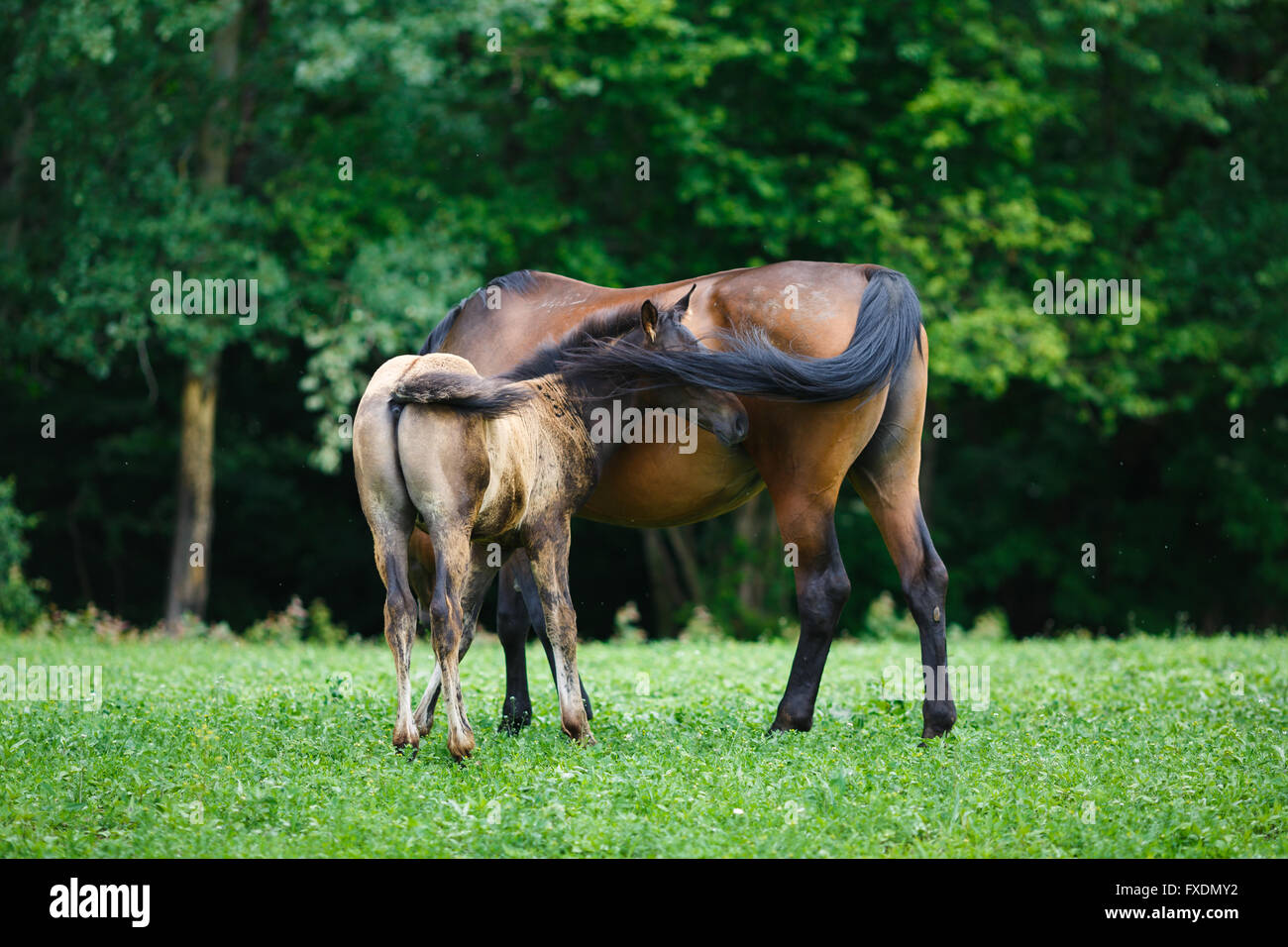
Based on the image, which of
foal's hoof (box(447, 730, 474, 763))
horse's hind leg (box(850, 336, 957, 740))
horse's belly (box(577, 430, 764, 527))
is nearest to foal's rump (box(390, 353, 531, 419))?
horse's belly (box(577, 430, 764, 527))

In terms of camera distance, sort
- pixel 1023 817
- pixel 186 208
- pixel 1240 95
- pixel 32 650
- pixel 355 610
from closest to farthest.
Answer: pixel 1023 817
pixel 32 650
pixel 186 208
pixel 1240 95
pixel 355 610

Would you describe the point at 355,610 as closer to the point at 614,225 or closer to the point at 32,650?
the point at 614,225

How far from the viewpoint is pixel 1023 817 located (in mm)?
5457

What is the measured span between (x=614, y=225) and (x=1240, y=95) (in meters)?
9.90

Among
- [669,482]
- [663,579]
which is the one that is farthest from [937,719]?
[663,579]

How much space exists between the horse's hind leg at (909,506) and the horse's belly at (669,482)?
758 millimetres

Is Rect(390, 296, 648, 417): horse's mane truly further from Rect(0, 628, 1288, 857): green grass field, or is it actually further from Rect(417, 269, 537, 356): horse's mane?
Rect(0, 628, 1288, 857): green grass field

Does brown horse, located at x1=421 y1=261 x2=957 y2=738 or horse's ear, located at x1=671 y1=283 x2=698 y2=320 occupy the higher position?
horse's ear, located at x1=671 y1=283 x2=698 y2=320

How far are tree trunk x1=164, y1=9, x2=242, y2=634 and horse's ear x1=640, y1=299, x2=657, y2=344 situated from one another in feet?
42.2

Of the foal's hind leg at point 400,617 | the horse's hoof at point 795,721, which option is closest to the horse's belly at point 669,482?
the horse's hoof at point 795,721

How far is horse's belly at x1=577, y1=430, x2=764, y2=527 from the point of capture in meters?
7.75

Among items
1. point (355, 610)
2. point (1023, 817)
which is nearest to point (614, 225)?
point (355, 610)

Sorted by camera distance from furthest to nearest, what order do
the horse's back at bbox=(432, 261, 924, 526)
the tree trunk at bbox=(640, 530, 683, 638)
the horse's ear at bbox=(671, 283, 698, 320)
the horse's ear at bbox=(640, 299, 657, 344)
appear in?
the tree trunk at bbox=(640, 530, 683, 638) < the horse's back at bbox=(432, 261, 924, 526) < the horse's ear at bbox=(671, 283, 698, 320) < the horse's ear at bbox=(640, 299, 657, 344)

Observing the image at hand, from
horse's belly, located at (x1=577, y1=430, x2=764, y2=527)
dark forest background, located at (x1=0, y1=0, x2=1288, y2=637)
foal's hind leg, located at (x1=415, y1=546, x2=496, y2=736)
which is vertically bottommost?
foal's hind leg, located at (x1=415, y1=546, x2=496, y2=736)
